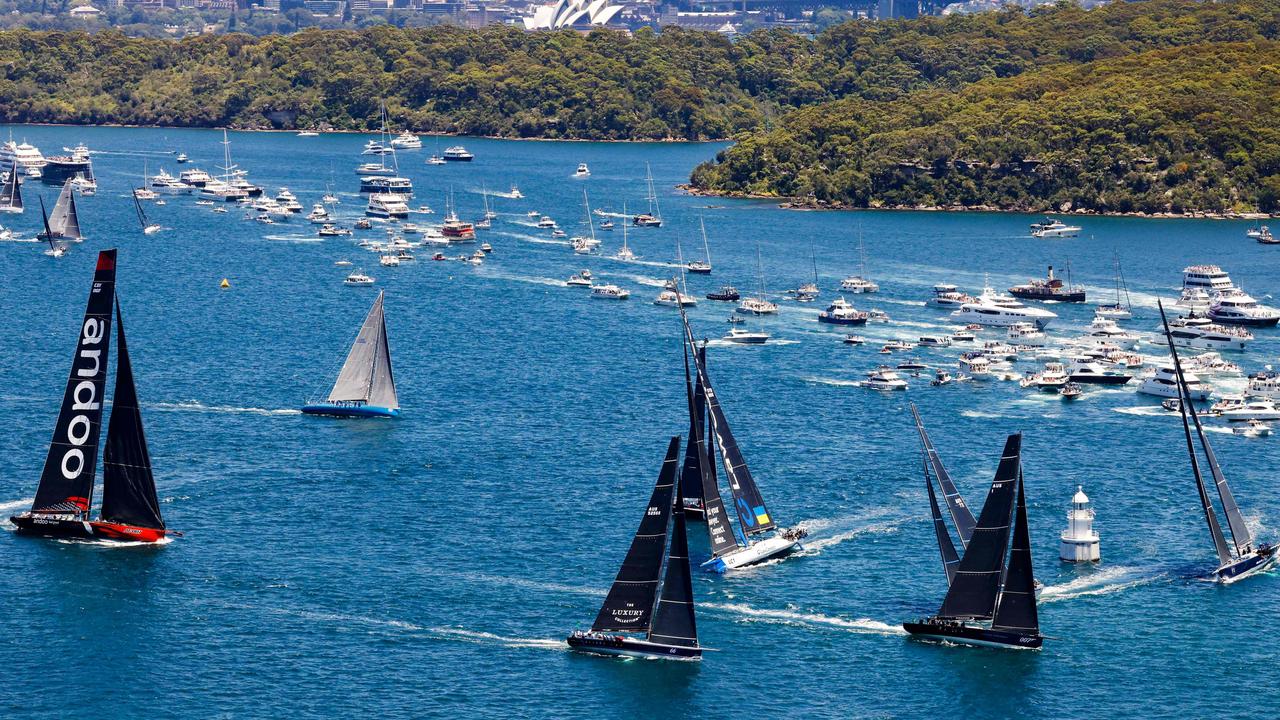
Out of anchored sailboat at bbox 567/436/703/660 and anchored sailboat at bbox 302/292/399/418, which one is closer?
anchored sailboat at bbox 567/436/703/660

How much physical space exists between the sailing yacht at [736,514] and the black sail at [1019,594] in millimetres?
14956

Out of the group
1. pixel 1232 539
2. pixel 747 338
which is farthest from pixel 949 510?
pixel 747 338

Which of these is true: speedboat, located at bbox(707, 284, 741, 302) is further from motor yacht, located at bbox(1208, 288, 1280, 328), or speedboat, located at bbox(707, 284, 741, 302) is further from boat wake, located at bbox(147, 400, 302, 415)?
boat wake, located at bbox(147, 400, 302, 415)

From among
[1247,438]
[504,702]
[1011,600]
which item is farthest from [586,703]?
[1247,438]

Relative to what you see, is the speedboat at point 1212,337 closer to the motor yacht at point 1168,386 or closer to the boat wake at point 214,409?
the motor yacht at point 1168,386

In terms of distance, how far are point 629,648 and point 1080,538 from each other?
87.4 ft

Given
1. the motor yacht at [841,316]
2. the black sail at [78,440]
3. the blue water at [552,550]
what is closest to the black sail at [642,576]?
the blue water at [552,550]

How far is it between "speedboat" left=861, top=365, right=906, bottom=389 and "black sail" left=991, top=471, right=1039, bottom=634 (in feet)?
187

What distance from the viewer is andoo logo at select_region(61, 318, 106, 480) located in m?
96.2

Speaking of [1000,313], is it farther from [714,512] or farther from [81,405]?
[81,405]

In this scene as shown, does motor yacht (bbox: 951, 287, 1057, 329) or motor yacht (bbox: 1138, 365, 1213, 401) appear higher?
motor yacht (bbox: 951, 287, 1057, 329)

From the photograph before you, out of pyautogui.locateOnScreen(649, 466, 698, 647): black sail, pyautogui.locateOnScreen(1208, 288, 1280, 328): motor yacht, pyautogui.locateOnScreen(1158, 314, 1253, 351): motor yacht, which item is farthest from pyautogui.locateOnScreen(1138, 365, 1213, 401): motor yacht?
pyautogui.locateOnScreen(649, 466, 698, 647): black sail

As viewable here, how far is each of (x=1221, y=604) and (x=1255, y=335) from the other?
83336 millimetres

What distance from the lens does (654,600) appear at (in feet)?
268
